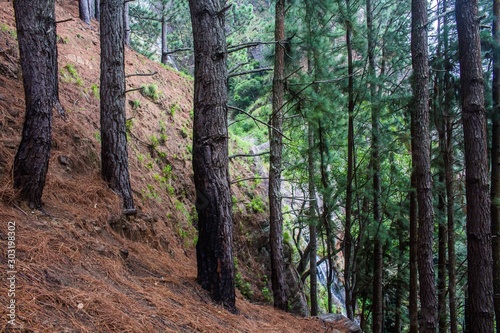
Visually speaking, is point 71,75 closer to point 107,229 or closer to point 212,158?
point 107,229

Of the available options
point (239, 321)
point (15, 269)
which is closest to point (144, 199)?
point (239, 321)

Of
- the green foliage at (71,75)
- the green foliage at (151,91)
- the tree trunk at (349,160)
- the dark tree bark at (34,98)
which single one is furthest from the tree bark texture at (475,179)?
the green foliage at (151,91)

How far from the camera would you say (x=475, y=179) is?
434 cm

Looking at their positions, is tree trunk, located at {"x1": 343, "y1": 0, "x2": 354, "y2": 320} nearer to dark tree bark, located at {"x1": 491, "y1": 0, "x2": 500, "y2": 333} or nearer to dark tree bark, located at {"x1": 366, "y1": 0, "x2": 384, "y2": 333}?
dark tree bark, located at {"x1": 366, "y1": 0, "x2": 384, "y2": 333}

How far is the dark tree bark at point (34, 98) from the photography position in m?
3.81

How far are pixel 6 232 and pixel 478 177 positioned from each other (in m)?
4.95

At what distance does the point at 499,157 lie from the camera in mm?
5828

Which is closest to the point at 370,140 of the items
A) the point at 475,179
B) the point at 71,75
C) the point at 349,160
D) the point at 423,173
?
the point at 349,160

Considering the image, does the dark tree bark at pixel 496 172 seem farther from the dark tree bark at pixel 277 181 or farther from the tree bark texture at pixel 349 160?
the dark tree bark at pixel 277 181

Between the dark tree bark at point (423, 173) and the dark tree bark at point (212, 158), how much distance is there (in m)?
2.92

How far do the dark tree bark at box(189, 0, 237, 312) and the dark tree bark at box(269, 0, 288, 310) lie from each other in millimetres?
2601

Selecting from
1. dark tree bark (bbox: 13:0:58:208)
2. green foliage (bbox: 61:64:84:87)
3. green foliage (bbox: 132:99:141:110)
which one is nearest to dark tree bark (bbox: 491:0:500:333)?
dark tree bark (bbox: 13:0:58:208)

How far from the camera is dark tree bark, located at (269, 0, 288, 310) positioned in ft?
22.1

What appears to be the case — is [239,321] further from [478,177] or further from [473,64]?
[473,64]
